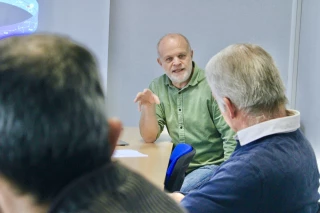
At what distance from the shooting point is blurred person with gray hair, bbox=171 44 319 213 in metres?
1.18

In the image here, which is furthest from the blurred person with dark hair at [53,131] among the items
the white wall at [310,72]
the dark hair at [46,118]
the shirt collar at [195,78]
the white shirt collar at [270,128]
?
the white wall at [310,72]

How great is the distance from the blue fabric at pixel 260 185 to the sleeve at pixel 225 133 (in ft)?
3.95

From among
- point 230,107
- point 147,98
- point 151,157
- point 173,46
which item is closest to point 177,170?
point 151,157

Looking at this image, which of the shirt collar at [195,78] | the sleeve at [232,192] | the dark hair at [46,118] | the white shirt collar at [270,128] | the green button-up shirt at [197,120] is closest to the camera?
the dark hair at [46,118]

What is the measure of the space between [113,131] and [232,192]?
2.61 ft

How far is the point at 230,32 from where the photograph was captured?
400 centimetres

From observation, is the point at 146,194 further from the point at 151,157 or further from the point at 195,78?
the point at 195,78

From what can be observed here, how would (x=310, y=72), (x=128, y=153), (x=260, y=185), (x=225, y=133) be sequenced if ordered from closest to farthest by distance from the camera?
(x=260, y=185) < (x=128, y=153) < (x=225, y=133) < (x=310, y=72)

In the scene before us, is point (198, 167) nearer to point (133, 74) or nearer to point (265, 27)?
point (133, 74)

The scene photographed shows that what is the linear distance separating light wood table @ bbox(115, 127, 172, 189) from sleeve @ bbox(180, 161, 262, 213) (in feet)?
1.15

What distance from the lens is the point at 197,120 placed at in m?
2.67

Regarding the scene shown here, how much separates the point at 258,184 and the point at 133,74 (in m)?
2.91

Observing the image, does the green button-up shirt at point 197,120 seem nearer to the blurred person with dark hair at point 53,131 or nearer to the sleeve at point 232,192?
the sleeve at point 232,192

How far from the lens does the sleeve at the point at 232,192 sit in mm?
1166
